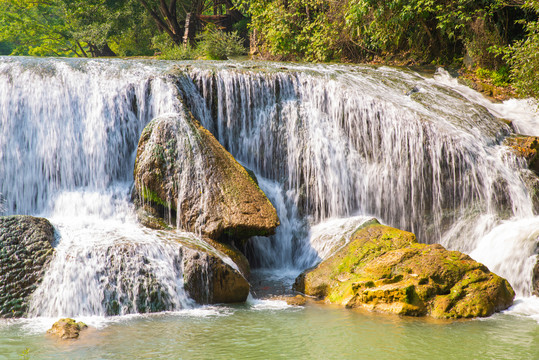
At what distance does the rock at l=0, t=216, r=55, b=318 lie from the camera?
23.0ft

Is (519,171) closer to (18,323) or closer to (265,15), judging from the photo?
(18,323)

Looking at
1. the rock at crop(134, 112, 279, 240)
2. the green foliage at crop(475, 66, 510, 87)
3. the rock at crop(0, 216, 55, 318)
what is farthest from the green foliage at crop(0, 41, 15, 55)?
the rock at crop(0, 216, 55, 318)

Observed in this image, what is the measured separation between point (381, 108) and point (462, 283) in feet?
16.1

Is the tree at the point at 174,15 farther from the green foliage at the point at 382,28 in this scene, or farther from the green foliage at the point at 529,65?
the green foliage at the point at 529,65

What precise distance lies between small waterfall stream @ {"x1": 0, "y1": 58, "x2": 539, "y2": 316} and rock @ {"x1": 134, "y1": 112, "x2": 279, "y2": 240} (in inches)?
31.3

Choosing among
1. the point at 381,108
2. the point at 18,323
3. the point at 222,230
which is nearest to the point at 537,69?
the point at 381,108

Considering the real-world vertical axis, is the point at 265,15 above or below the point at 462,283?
above

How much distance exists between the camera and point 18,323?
6633 millimetres

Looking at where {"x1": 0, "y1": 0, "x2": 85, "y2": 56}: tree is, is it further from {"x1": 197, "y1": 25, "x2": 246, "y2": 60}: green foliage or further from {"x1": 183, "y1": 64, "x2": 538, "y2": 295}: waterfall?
{"x1": 183, "y1": 64, "x2": 538, "y2": 295}: waterfall

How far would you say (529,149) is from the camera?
1042cm

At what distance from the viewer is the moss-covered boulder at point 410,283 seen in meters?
7.09

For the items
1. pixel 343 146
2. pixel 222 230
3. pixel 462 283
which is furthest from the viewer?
pixel 343 146

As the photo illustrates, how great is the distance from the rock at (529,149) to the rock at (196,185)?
17.7ft

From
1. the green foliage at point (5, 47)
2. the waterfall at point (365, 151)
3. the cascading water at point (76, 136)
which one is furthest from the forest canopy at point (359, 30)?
the green foliage at point (5, 47)
